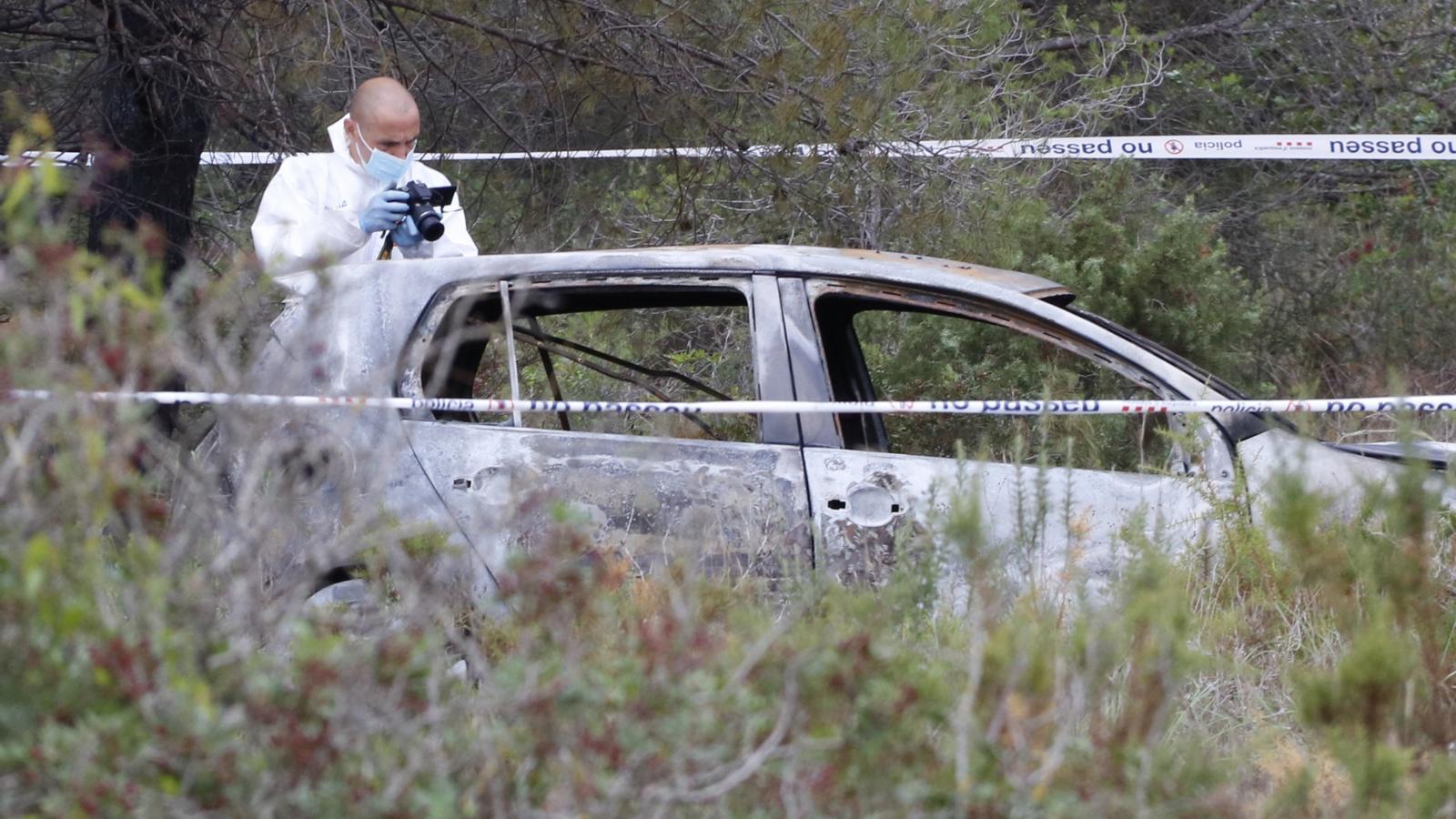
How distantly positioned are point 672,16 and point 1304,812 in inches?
201

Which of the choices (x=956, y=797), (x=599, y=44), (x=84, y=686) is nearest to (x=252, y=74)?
(x=599, y=44)

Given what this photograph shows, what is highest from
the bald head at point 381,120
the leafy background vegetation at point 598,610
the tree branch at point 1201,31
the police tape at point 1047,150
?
the tree branch at point 1201,31

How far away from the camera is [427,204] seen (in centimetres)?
562

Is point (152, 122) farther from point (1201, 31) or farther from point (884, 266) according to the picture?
point (1201, 31)

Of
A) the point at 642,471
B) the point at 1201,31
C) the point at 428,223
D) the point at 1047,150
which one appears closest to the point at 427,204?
the point at 428,223

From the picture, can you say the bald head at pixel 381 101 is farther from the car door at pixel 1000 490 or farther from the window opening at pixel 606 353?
the car door at pixel 1000 490

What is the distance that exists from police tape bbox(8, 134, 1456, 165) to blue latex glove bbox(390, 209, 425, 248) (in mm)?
1210

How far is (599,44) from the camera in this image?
7.11 m

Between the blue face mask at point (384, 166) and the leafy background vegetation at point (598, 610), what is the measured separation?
2.57 feet

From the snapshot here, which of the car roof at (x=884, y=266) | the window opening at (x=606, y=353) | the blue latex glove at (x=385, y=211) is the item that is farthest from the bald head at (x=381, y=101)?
the car roof at (x=884, y=266)

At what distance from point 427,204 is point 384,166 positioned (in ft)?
1.45

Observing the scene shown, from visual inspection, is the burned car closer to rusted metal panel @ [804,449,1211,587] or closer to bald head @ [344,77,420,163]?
rusted metal panel @ [804,449,1211,587]

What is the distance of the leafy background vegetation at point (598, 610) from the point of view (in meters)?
2.21

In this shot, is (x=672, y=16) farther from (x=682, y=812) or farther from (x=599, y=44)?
(x=682, y=812)
